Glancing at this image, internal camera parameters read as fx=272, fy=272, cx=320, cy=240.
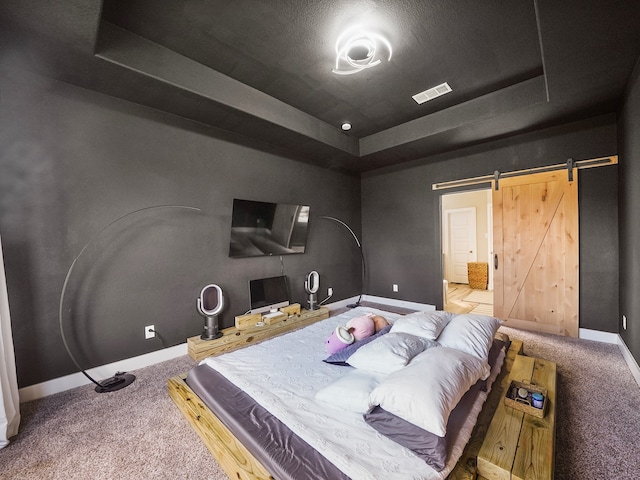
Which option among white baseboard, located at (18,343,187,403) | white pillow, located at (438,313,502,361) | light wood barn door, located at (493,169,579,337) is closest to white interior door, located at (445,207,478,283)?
light wood barn door, located at (493,169,579,337)

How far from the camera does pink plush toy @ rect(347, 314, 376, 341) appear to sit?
223 centimetres

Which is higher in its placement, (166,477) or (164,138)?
(164,138)

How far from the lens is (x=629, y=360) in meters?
2.62

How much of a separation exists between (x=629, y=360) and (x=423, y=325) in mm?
2296

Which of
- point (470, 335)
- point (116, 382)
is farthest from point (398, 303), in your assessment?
point (116, 382)

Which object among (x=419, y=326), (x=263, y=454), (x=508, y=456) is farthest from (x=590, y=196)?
(x=263, y=454)

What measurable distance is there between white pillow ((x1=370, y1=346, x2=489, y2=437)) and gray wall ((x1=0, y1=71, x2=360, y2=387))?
2642 millimetres

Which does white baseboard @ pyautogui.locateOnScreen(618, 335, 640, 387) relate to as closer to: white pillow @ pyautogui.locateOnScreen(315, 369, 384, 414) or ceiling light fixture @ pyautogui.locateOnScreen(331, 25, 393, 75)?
white pillow @ pyautogui.locateOnScreen(315, 369, 384, 414)

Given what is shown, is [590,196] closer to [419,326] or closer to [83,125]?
[419,326]

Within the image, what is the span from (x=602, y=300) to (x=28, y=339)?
5.98 metres

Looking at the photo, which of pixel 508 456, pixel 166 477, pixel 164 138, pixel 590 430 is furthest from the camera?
pixel 164 138

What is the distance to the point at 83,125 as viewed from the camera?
2576 mm

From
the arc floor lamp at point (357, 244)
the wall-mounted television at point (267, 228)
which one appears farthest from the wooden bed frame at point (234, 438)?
the arc floor lamp at point (357, 244)

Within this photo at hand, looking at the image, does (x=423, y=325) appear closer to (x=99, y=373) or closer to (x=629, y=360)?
(x=629, y=360)
